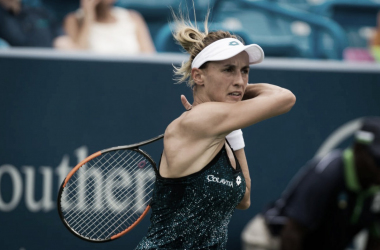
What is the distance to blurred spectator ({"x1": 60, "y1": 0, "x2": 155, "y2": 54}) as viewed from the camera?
15.1 ft

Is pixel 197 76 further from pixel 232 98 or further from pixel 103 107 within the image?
pixel 103 107

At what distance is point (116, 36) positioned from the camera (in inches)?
185

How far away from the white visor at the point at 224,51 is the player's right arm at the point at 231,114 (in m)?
0.18

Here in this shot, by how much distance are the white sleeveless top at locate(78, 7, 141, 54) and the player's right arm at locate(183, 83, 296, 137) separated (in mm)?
2634

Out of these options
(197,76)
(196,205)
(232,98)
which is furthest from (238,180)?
(197,76)

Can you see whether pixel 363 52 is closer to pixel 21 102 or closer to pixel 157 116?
pixel 157 116

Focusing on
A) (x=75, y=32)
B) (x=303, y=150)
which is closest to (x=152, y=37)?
(x=75, y=32)

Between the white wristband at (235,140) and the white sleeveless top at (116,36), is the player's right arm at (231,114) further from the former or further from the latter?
the white sleeveless top at (116,36)

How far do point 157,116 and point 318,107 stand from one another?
1264mm

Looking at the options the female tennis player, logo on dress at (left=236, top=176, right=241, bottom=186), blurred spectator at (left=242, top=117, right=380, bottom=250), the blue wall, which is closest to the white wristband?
the female tennis player

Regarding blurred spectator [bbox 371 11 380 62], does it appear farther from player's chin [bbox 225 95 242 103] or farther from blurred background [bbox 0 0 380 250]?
player's chin [bbox 225 95 242 103]

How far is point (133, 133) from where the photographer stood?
4234 mm

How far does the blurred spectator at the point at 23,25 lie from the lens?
474 cm

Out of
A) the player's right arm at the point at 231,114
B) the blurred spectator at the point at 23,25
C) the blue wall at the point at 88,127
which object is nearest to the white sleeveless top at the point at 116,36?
the blue wall at the point at 88,127
